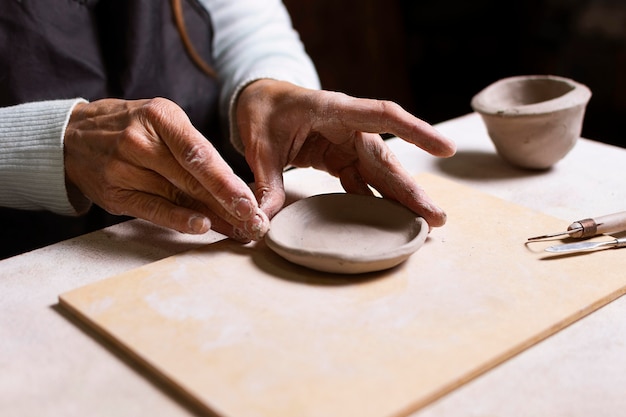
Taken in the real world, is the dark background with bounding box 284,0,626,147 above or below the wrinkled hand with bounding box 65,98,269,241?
below

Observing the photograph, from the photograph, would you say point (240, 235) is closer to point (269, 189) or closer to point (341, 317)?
point (269, 189)

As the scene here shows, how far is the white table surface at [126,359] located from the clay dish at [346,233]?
0.14 meters

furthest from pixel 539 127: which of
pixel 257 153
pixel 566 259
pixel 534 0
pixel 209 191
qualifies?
pixel 534 0

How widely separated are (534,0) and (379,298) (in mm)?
2338

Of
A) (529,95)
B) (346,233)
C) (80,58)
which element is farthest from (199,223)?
(529,95)

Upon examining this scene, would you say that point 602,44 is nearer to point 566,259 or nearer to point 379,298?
point 566,259

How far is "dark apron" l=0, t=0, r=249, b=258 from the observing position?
1241 millimetres

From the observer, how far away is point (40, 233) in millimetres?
1305

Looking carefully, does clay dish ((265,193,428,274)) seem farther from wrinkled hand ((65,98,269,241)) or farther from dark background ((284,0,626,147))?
dark background ((284,0,626,147))

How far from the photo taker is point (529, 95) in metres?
1.37

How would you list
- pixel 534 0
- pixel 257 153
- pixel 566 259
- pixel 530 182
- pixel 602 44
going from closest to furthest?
pixel 566 259
pixel 257 153
pixel 530 182
pixel 602 44
pixel 534 0

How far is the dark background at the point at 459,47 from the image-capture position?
2596mm

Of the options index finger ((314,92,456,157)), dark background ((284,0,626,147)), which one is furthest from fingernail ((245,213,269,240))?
dark background ((284,0,626,147))

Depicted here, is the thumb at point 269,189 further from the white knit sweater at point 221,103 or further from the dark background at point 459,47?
the dark background at point 459,47
